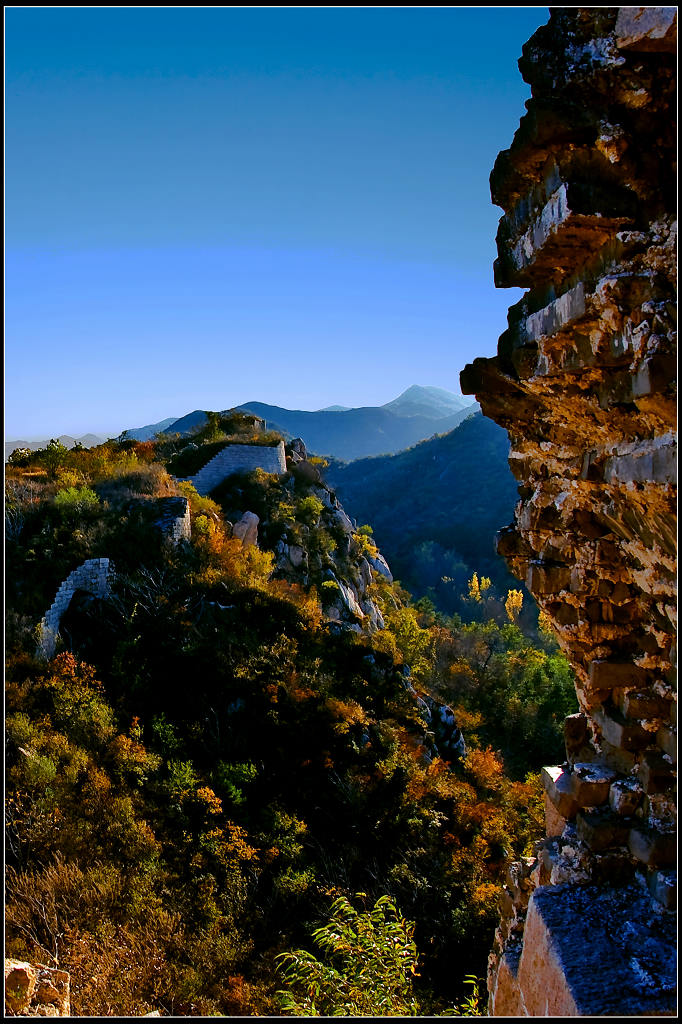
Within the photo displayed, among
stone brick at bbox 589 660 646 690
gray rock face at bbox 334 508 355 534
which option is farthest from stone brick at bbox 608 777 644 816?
gray rock face at bbox 334 508 355 534

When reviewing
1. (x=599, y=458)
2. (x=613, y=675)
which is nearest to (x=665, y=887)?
(x=613, y=675)

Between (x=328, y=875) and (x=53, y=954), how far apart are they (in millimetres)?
3922

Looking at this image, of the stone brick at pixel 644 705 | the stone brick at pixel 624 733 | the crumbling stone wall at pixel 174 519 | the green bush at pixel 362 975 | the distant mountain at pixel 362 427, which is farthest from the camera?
the distant mountain at pixel 362 427

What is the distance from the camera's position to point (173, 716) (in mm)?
9906

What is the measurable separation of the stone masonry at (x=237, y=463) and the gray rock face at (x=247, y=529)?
8.59 ft

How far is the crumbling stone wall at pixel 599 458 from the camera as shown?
2.03m

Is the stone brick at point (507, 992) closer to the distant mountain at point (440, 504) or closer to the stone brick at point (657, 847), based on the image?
the stone brick at point (657, 847)

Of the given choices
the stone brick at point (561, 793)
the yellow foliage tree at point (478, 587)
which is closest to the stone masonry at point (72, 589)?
the stone brick at point (561, 793)

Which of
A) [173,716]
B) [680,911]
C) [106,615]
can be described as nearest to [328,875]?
[173,716]

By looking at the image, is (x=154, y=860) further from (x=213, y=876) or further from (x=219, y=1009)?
(x=219, y=1009)

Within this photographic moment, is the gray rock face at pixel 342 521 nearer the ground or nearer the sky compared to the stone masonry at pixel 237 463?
nearer the ground

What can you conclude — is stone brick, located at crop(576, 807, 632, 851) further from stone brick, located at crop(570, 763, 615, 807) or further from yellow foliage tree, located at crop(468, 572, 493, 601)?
yellow foliage tree, located at crop(468, 572, 493, 601)

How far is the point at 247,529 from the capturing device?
16094 mm

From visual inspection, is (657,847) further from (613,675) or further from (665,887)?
(613,675)
